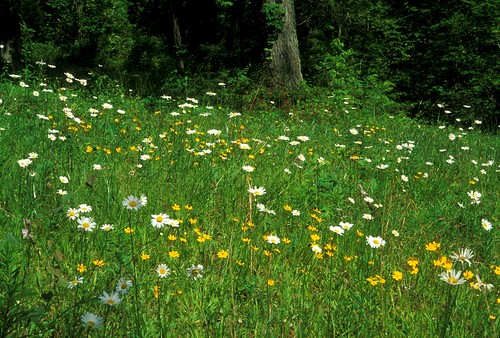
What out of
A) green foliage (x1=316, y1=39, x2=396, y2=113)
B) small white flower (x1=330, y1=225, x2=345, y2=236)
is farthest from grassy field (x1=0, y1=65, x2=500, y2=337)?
green foliage (x1=316, y1=39, x2=396, y2=113)

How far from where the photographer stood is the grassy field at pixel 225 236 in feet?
6.03

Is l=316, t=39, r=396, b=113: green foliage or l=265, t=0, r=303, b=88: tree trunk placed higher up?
l=265, t=0, r=303, b=88: tree trunk

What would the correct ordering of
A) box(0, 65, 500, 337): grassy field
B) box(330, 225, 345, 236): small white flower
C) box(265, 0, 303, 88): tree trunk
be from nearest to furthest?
box(0, 65, 500, 337): grassy field
box(330, 225, 345, 236): small white flower
box(265, 0, 303, 88): tree trunk

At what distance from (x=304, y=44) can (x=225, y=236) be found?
40.8 feet

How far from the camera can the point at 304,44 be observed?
14.2m

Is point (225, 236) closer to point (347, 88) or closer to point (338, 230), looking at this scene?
point (338, 230)

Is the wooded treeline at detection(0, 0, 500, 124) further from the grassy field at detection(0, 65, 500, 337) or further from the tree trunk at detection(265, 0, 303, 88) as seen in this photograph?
the grassy field at detection(0, 65, 500, 337)

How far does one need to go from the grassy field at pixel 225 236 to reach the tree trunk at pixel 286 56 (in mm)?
3730

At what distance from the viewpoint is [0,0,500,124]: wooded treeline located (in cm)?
905

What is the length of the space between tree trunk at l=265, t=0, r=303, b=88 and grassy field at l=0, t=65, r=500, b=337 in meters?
3.73

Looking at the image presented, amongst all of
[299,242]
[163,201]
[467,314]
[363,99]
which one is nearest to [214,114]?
[163,201]

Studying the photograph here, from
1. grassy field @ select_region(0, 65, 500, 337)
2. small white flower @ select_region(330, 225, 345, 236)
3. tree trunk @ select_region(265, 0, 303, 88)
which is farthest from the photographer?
tree trunk @ select_region(265, 0, 303, 88)

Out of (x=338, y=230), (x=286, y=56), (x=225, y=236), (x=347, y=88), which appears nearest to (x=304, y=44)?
(x=347, y=88)

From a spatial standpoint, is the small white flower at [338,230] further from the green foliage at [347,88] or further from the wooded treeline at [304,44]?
the green foliage at [347,88]
